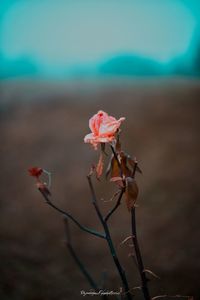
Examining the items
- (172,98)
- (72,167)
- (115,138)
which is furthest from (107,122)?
(172,98)

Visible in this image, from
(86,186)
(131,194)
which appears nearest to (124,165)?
(131,194)

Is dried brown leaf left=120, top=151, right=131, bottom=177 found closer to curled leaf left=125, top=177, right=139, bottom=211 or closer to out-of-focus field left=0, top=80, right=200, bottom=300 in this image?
curled leaf left=125, top=177, right=139, bottom=211

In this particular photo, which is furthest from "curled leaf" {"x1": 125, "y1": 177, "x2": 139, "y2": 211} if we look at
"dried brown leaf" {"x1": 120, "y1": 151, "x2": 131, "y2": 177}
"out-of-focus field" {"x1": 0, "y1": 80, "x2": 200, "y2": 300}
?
"out-of-focus field" {"x1": 0, "y1": 80, "x2": 200, "y2": 300}

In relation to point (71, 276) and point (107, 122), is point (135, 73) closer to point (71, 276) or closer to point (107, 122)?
point (71, 276)

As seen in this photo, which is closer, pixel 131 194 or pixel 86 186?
pixel 131 194

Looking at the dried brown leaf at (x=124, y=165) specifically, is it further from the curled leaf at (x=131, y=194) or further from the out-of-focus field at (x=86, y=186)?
the out-of-focus field at (x=86, y=186)

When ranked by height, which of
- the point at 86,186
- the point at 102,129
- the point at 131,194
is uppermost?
the point at 86,186

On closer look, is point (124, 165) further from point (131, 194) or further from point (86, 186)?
point (86, 186)
